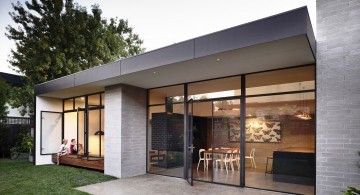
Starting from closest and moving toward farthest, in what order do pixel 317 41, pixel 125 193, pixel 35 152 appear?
pixel 317 41, pixel 125 193, pixel 35 152

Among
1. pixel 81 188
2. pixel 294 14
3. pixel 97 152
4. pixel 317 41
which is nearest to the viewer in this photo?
pixel 294 14

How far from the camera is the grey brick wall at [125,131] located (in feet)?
26.3

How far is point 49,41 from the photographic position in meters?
13.9

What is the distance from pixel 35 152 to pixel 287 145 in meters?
9.78

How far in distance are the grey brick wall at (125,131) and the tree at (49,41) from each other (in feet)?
23.0

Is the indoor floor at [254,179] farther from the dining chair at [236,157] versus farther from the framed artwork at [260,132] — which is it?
the framed artwork at [260,132]

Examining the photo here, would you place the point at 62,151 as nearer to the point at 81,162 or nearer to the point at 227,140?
the point at 81,162

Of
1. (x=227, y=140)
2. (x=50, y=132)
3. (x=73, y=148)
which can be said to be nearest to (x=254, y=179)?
(x=227, y=140)

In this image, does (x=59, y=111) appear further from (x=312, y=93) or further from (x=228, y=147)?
(x=312, y=93)

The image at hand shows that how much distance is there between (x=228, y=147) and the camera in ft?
22.4

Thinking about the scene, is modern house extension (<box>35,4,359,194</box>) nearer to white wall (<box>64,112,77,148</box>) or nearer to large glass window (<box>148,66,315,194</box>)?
large glass window (<box>148,66,315,194</box>)

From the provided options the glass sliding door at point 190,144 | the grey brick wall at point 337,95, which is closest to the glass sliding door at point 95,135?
the glass sliding door at point 190,144

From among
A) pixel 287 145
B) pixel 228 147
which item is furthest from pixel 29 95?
pixel 287 145

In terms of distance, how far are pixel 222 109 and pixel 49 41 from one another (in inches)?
445
